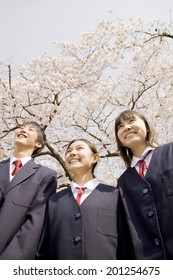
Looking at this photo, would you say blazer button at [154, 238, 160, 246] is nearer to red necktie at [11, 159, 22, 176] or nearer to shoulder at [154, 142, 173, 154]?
shoulder at [154, 142, 173, 154]

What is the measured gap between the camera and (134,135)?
294 cm

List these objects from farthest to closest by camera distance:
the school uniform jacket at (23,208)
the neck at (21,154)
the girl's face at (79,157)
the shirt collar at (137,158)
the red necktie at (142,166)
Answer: the neck at (21,154)
the girl's face at (79,157)
the shirt collar at (137,158)
the red necktie at (142,166)
the school uniform jacket at (23,208)

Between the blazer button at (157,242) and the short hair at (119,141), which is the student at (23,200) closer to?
the short hair at (119,141)

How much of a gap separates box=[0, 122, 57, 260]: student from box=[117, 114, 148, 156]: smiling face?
818mm

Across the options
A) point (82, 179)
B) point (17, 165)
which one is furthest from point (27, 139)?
point (82, 179)

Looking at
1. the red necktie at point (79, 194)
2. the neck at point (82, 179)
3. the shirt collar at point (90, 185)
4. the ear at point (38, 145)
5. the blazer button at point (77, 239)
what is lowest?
the blazer button at point (77, 239)

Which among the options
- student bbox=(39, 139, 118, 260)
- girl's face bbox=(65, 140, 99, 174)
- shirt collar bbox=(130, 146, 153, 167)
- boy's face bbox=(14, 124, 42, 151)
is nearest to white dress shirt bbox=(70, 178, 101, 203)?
student bbox=(39, 139, 118, 260)

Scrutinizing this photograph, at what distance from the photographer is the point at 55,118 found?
10.1 meters

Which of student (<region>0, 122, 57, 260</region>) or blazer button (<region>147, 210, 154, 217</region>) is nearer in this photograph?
blazer button (<region>147, 210, 154, 217</region>)

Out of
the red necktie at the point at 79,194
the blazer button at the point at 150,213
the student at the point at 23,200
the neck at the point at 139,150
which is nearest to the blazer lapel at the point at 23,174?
the student at the point at 23,200

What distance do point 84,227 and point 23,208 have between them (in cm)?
60

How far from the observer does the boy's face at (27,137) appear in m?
3.31

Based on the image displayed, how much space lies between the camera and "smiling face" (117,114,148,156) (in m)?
2.94
